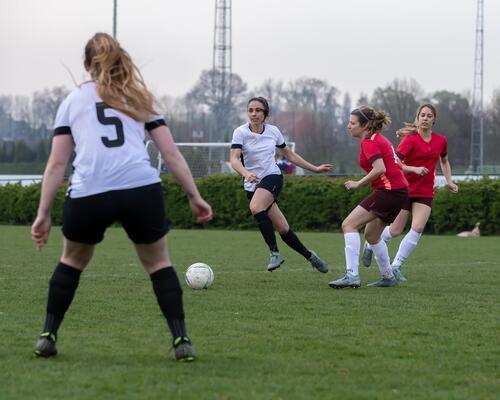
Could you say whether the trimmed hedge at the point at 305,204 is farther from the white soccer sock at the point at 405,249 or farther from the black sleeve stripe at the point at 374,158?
the black sleeve stripe at the point at 374,158

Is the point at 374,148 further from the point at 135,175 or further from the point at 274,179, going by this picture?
the point at 135,175

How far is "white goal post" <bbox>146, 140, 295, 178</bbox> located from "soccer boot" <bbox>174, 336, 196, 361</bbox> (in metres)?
29.7

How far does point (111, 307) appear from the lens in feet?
27.2

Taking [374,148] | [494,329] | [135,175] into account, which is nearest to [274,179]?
[374,148]

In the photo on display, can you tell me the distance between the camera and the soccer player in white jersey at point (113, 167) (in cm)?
545

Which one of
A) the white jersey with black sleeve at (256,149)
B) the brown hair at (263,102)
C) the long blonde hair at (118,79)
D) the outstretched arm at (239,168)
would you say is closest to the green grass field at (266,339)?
the outstretched arm at (239,168)

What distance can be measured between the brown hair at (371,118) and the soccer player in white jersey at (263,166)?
1323mm

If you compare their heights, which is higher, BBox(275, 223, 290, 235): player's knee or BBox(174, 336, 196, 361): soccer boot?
BBox(275, 223, 290, 235): player's knee

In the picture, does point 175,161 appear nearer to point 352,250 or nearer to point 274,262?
point 352,250

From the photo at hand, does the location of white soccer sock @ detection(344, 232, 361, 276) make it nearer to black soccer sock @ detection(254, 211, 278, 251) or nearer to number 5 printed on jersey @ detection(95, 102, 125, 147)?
black soccer sock @ detection(254, 211, 278, 251)

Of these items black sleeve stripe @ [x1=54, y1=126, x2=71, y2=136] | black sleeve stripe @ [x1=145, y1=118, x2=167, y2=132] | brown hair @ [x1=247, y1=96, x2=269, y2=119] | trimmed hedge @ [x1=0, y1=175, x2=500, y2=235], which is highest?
brown hair @ [x1=247, y1=96, x2=269, y2=119]

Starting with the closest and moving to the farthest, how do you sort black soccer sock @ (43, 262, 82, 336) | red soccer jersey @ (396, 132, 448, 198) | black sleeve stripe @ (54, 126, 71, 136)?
black sleeve stripe @ (54, 126, 71, 136) < black soccer sock @ (43, 262, 82, 336) < red soccer jersey @ (396, 132, 448, 198)

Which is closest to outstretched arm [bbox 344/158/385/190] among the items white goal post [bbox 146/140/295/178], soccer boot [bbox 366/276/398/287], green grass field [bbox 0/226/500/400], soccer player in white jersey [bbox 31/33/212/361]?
green grass field [bbox 0/226/500/400]

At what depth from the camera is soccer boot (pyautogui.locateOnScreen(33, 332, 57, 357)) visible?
5781 millimetres
